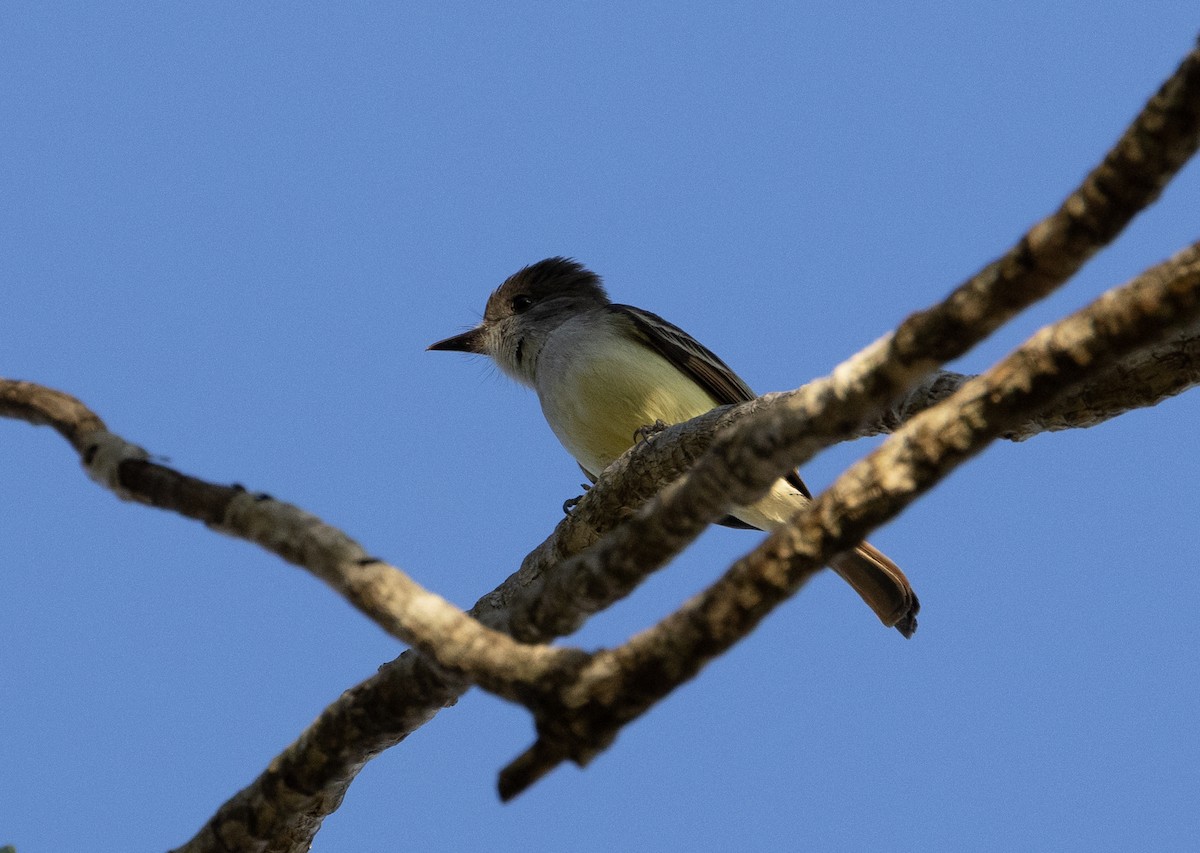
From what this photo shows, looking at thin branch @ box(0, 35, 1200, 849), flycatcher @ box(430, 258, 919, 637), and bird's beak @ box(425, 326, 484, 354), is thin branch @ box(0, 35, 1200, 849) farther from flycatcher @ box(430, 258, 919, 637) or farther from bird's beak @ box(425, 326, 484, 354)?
bird's beak @ box(425, 326, 484, 354)

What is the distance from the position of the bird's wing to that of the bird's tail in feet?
4.87

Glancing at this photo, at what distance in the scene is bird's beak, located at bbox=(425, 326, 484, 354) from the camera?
32.2 ft

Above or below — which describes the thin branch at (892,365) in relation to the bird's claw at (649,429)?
below

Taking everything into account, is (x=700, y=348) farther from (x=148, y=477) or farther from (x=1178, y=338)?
(x=148, y=477)

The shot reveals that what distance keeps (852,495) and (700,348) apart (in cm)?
548

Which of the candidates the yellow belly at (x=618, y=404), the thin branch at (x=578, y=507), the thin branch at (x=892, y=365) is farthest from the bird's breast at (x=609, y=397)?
the thin branch at (x=892, y=365)

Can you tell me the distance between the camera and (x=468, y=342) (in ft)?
32.4

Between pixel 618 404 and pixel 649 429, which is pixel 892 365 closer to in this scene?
pixel 649 429

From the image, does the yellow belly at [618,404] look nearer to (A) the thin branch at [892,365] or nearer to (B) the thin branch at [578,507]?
(B) the thin branch at [578,507]

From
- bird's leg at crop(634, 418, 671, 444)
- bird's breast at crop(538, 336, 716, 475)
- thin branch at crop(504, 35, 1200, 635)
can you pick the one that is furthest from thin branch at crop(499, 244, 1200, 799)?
bird's breast at crop(538, 336, 716, 475)

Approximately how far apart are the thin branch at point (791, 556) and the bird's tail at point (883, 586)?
419 centimetres

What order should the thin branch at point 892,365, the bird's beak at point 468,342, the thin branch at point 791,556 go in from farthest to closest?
the bird's beak at point 468,342 → the thin branch at point 791,556 → the thin branch at point 892,365

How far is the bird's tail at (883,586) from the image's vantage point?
6.96 metres

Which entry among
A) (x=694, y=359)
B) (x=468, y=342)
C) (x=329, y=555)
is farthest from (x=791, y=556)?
(x=468, y=342)
